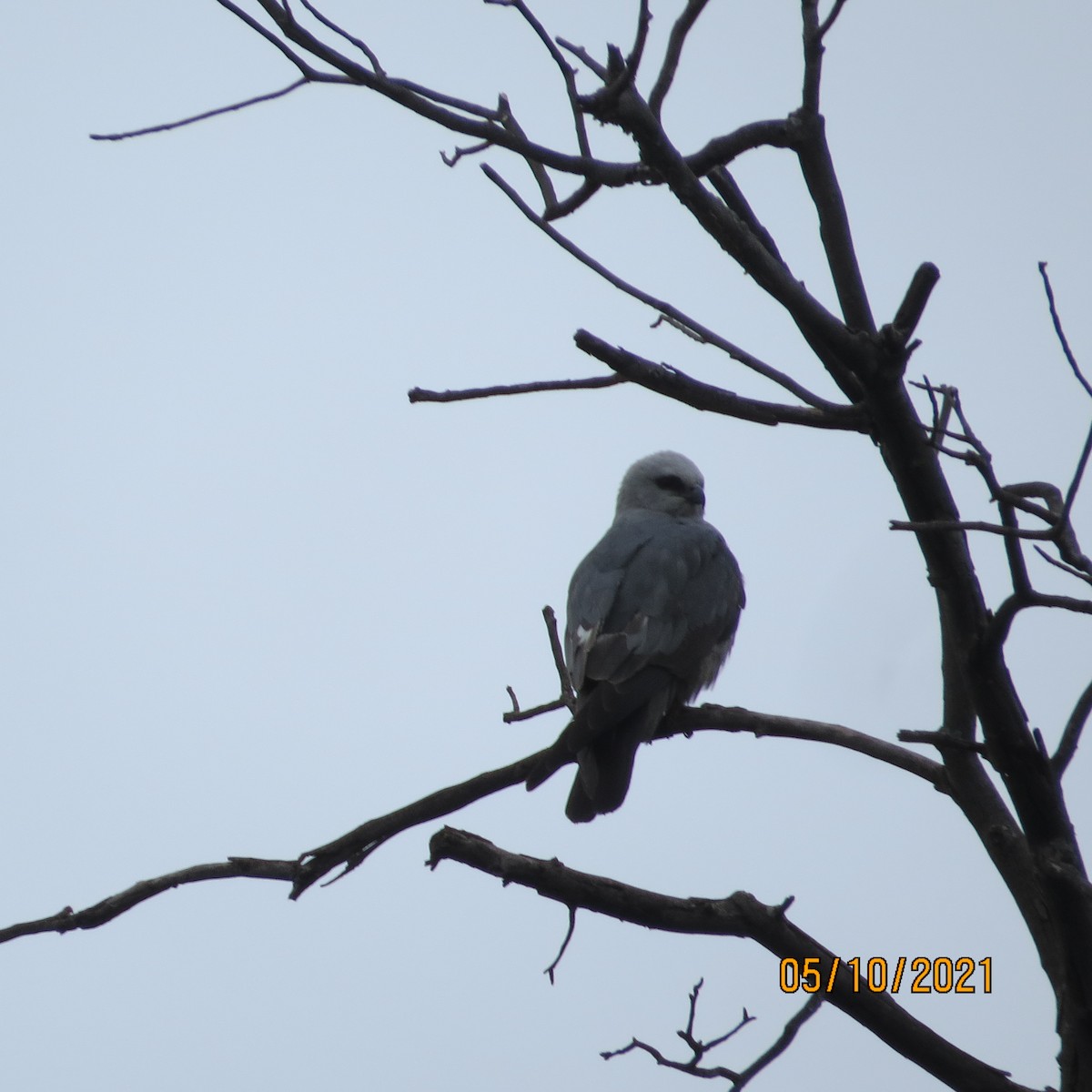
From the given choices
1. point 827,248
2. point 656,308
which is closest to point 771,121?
point 827,248

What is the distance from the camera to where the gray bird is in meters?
4.46

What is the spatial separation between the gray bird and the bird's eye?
14 centimetres

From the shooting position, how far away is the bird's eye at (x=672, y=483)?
6727 mm

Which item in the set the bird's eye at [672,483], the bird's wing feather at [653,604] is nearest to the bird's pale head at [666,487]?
the bird's eye at [672,483]

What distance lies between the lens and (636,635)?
5.19m

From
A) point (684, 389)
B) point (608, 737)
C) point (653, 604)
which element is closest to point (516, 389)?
point (684, 389)

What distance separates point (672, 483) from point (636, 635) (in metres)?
1.77

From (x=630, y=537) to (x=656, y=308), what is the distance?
357 cm

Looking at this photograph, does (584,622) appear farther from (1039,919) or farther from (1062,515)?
(1062,515)

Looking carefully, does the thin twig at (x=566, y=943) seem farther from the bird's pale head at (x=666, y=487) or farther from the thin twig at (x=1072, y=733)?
the bird's pale head at (x=666, y=487)

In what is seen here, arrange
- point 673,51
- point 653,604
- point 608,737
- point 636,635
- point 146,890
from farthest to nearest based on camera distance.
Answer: point 653,604
point 636,635
point 608,737
point 146,890
point 673,51

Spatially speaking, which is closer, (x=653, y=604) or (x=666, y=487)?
(x=653, y=604)

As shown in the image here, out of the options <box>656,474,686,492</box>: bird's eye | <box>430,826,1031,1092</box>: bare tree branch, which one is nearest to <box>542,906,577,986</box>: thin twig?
<box>430,826,1031,1092</box>: bare tree branch

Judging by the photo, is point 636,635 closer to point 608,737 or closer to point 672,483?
point 608,737
